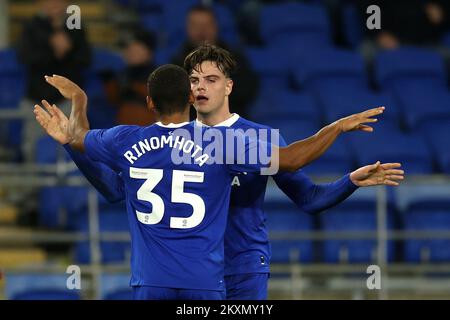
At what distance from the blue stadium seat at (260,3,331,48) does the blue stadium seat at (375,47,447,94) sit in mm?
781

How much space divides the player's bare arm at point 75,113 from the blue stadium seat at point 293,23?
6.32m

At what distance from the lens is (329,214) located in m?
9.85

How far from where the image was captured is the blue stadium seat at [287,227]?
31.6ft

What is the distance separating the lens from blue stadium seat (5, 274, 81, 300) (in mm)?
8508

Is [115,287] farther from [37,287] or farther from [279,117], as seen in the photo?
[279,117]

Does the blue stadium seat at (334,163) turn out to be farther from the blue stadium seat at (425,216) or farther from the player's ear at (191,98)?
the player's ear at (191,98)

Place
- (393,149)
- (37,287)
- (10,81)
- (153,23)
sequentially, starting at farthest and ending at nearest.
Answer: (153,23)
(10,81)
(393,149)
(37,287)

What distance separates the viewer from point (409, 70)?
11.9 meters

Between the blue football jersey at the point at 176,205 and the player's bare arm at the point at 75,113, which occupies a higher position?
the player's bare arm at the point at 75,113

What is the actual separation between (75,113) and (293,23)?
6.64 meters

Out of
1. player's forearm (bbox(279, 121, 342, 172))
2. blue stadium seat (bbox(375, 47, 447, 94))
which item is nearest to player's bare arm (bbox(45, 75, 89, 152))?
player's forearm (bbox(279, 121, 342, 172))

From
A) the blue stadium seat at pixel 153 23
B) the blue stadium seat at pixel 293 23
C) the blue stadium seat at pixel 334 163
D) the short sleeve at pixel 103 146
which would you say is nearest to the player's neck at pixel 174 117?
the short sleeve at pixel 103 146

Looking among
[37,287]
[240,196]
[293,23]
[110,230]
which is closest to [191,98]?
[240,196]
